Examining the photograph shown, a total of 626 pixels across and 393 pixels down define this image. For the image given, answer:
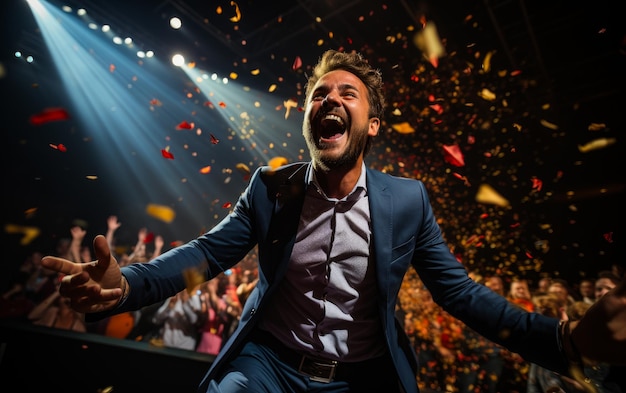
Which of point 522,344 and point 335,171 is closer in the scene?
point 522,344

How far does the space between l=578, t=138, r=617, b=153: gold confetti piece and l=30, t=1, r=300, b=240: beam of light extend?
24.1ft

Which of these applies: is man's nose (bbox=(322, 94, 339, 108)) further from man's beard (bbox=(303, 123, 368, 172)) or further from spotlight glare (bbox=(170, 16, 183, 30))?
spotlight glare (bbox=(170, 16, 183, 30))

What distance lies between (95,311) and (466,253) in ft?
27.2

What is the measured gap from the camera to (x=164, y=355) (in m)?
2.93

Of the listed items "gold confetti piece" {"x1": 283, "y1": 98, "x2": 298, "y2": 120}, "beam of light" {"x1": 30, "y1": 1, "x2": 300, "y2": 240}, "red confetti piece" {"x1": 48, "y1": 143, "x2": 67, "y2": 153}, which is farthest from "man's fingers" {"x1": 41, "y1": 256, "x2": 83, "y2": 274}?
"red confetti piece" {"x1": 48, "y1": 143, "x2": 67, "y2": 153}

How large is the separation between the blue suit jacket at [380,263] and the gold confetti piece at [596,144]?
7.27 m

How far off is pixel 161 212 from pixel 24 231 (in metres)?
3.65

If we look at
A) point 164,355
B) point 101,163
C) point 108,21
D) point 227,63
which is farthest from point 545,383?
point 101,163

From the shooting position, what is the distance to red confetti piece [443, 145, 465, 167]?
335 inches

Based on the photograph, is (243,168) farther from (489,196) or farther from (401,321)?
(401,321)

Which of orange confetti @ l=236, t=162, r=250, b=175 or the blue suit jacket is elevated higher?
orange confetti @ l=236, t=162, r=250, b=175

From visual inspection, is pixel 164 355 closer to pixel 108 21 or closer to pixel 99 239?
pixel 99 239

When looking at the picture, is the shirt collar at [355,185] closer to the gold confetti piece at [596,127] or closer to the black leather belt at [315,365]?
the black leather belt at [315,365]

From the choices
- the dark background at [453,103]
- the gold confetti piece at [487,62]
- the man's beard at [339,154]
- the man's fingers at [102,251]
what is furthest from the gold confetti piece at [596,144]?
the man's fingers at [102,251]
